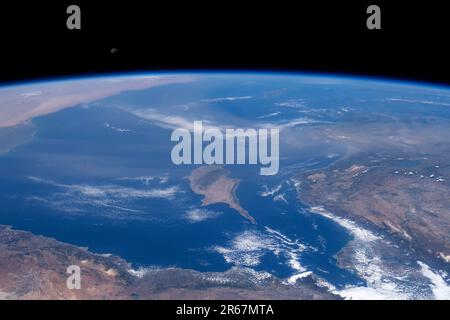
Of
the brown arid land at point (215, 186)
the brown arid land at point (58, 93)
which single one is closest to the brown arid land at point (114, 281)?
the brown arid land at point (215, 186)

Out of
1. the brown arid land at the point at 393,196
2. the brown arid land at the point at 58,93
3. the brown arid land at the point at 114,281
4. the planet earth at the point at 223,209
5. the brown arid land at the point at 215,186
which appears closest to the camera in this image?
the brown arid land at the point at 114,281

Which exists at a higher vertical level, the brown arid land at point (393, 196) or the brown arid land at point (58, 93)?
the brown arid land at point (58, 93)

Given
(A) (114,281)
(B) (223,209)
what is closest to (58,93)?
(B) (223,209)

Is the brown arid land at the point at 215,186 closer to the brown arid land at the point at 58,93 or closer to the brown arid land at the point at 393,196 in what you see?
the brown arid land at the point at 393,196

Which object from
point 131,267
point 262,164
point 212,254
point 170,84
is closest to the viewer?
point 131,267

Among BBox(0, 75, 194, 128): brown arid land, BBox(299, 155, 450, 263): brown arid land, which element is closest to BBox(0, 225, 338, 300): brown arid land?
BBox(299, 155, 450, 263): brown arid land

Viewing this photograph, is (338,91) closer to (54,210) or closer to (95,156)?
(95,156)

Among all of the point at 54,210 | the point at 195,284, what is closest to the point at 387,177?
the point at 195,284

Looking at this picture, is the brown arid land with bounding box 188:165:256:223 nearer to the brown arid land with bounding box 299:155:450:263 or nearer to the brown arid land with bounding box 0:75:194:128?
the brown arid land with bounding box 299:155:450:263
